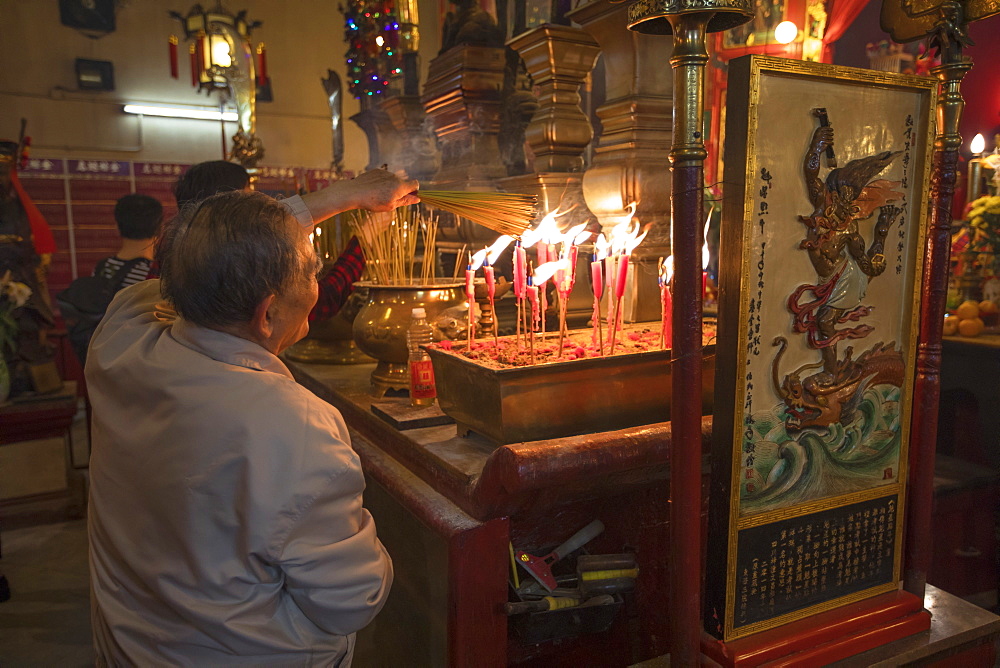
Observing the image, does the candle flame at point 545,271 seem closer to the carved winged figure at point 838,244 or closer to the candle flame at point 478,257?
the candle flame at point 478,257

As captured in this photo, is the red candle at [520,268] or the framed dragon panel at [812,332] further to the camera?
the red candle at [520,268]

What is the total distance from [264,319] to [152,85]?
8.60 metres

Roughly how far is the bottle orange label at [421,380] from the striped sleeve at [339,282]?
679 mm

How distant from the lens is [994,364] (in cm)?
326

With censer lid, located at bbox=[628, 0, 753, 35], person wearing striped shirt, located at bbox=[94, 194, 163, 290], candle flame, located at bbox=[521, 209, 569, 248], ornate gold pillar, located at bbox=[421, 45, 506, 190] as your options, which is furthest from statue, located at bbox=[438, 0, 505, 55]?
censer lid, located at bbox=[628, 0, 753, 35]

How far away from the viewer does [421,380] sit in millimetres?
2199

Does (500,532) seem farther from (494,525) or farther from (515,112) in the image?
(515,112)

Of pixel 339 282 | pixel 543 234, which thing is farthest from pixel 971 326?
pixel 339 282

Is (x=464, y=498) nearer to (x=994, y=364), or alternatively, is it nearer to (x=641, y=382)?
(x=641, y=382)

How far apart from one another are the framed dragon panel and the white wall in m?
7.34

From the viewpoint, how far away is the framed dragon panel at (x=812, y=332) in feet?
4.36

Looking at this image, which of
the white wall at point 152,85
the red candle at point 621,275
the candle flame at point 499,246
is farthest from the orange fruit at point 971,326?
the white wall at point 152,85

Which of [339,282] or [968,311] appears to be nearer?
[339,282]

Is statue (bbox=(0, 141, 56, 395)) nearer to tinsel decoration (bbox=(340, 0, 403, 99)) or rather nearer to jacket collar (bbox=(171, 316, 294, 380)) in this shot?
tinsel decoration (bbox=(340, 0, 403, 99))
